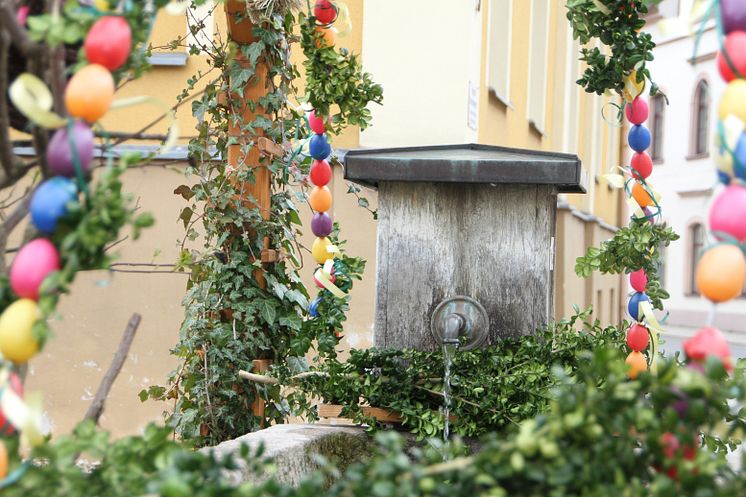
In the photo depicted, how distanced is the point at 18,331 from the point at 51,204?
0.60 ft

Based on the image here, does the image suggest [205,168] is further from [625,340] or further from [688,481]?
[688,481]

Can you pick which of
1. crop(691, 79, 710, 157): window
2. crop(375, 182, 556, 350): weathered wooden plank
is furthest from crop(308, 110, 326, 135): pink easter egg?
crop(691, 79, 710, 157): window

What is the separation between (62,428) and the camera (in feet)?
24.9

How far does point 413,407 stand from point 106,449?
1.65 m

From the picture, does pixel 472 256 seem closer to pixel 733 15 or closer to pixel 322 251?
pixel 322 251

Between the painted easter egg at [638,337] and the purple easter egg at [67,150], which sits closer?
the purple easter egg at [67,150]

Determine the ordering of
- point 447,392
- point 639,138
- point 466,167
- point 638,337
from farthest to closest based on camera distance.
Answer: point 639,138 < point 638,337 < point 466,167 < point 447,392

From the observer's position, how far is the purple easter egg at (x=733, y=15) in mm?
1604

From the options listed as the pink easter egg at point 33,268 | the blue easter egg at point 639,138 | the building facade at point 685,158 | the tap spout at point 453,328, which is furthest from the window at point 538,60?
the building facade at point 685,158

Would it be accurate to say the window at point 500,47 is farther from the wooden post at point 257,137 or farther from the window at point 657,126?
the window at point 657,126

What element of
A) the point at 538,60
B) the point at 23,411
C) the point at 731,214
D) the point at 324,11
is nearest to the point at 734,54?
the point at 731,214

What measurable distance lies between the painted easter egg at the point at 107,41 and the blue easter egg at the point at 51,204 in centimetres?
19

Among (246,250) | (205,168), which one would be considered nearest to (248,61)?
(205,168)

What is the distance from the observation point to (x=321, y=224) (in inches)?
154
